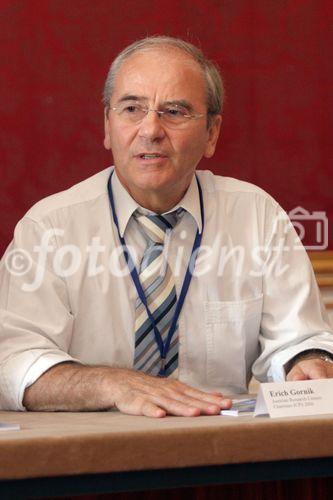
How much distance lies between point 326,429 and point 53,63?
1590mm

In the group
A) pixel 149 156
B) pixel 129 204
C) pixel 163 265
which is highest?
pixel 149 156

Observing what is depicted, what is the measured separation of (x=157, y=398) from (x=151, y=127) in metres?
0.79

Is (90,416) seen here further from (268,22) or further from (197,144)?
(268,22)

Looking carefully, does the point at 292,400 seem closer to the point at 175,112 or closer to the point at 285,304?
the point at 285,304

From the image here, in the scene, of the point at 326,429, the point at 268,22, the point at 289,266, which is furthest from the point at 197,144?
the point at 326,429

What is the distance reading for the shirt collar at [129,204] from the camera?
8.81 feet

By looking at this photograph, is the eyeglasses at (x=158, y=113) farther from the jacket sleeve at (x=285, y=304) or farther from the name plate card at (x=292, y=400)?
the name plate card at (x=292, y=400)

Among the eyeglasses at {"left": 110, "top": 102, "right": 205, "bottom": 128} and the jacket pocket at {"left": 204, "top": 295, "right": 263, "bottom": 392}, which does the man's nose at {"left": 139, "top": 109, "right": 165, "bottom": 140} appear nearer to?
the eyeglasses at {"left": 110, "top": 102, "right": 205, "bottom": 128}

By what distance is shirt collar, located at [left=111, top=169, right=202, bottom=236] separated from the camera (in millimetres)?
2686

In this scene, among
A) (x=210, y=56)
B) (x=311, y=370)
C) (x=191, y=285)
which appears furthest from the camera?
(x=210, y=56)

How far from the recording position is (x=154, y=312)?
262 cm

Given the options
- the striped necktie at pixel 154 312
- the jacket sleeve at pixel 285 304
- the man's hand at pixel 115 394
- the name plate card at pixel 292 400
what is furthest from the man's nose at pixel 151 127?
the name plate card at pixel 292 400

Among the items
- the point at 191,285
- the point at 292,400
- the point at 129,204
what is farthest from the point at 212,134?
the point at 292,400

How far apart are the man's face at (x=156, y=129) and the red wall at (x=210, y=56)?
0.31m
